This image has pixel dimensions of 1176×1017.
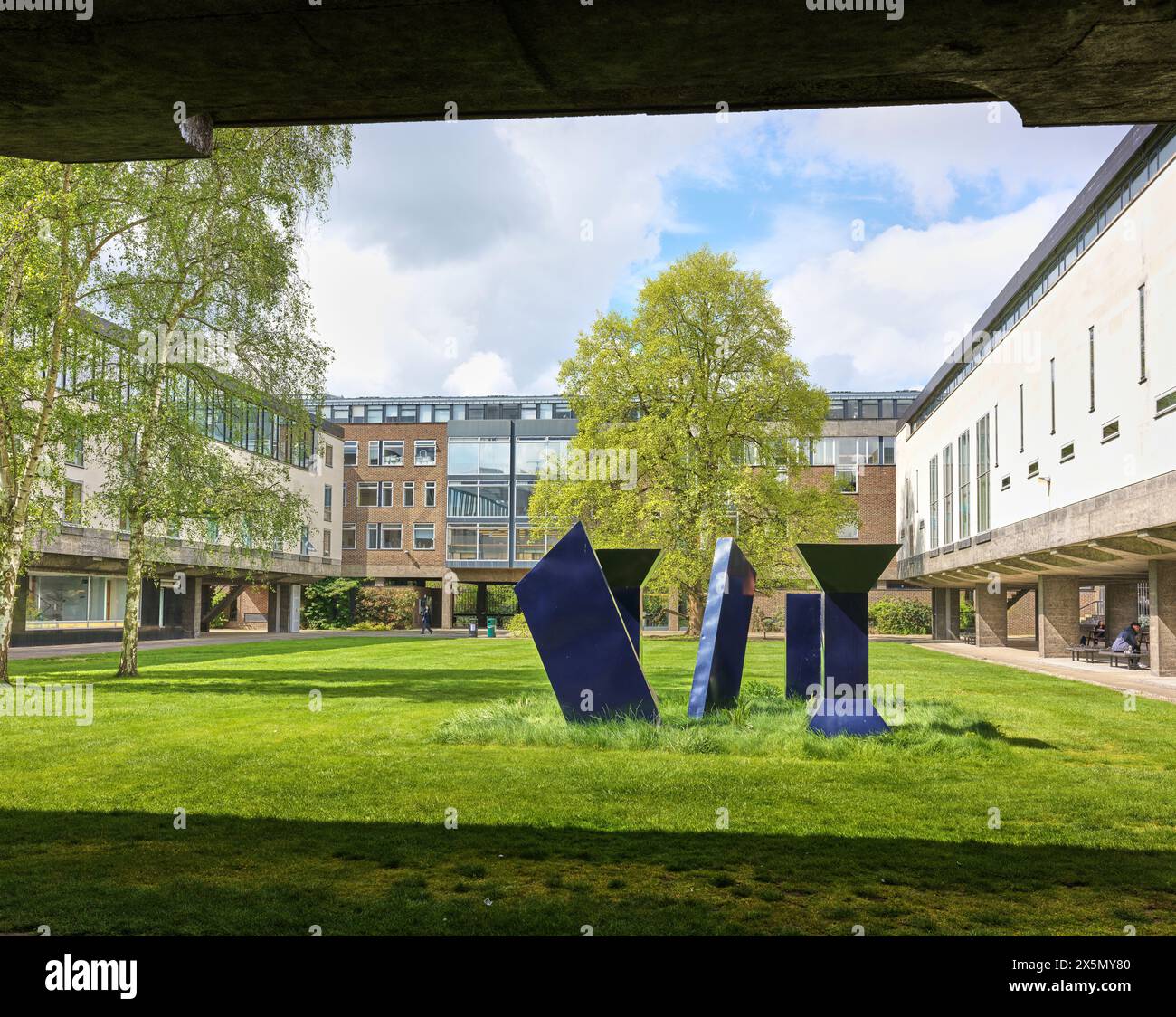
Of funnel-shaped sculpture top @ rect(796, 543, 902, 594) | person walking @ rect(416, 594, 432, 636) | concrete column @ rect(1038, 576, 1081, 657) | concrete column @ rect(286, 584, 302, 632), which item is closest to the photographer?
funnel-shaped sculpture top @ rect(796, 543, 902, 594)

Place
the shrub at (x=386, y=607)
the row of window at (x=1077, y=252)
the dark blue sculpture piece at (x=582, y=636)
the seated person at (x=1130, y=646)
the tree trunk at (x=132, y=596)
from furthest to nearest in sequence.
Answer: the shrub at (x=386, y=607), the seated person at (x=1130, y=646), the row of window at (x=1077, y=252), the tree trunk at (x=132, y=596), the dark blue sculpture piece at (x=582, y=636)

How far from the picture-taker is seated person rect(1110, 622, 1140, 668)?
27828 mm

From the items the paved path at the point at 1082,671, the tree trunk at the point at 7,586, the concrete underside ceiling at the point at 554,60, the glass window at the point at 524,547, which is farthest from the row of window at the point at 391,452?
the concrete underside ceiling at the point at 554,60

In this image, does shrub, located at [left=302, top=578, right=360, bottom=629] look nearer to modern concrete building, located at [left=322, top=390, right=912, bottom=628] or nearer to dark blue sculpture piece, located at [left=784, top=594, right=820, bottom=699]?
modern concrete building, located at [left=322, top=390, right=912, bottom=628]

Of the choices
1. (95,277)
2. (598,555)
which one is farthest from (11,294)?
(598,555)

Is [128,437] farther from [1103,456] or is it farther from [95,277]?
[1103,456]

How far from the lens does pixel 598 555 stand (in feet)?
46.5

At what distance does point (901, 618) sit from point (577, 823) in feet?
172

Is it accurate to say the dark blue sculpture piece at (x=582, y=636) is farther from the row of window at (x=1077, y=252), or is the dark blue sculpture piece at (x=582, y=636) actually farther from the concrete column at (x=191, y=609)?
the concrete column at (x=191, y=609)

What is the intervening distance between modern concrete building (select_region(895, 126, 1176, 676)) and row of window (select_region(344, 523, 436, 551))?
107 ft

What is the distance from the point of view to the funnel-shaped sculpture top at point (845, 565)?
1269 centimetres

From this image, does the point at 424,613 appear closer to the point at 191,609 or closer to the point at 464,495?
the point at 191,609

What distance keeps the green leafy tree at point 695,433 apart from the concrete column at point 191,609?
58.6 feet

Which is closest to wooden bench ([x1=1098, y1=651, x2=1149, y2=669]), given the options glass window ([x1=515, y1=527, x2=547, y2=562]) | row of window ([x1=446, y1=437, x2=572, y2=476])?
glass window ([x1=515, y1=527, x2=547, y2=562])
